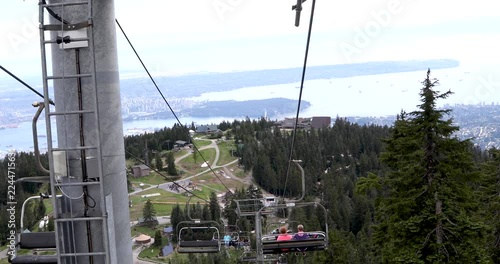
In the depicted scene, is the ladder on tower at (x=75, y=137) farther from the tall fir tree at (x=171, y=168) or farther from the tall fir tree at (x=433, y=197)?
the tall fir tree at (x=171, y=168)

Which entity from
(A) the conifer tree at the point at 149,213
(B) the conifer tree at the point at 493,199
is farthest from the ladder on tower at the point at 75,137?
(A) the conifer tree at the point at 149,213

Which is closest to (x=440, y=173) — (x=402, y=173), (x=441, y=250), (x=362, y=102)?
(x=402, y=173)

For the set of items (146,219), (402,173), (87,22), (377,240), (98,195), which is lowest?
(146,219)

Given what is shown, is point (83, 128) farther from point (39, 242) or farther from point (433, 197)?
point (433, 197)

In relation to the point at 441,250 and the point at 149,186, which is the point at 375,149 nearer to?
the point at 149,186

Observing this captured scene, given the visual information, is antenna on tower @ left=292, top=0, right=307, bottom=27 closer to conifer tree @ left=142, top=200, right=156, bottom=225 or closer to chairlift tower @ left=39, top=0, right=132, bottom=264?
chairlift tower @ left=39, top=0, right=132, bottom=264

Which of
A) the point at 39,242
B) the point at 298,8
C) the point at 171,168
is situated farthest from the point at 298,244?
the point at 171,168

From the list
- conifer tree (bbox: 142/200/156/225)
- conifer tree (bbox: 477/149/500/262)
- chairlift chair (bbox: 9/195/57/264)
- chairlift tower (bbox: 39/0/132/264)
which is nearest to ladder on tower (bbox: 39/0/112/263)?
chairlift tower (bbox: 39/0/132/264)
